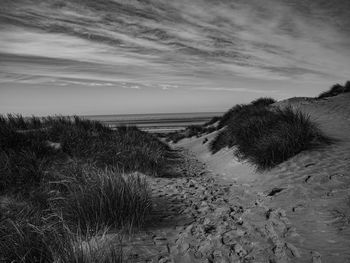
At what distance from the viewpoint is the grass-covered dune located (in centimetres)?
229

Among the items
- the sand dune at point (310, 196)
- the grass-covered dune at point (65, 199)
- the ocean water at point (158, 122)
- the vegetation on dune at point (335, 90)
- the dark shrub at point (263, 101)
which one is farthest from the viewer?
the ocean water at point (158, 122)

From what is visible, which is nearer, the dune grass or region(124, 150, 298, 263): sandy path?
region(124, 150, 298, 263): sandy path

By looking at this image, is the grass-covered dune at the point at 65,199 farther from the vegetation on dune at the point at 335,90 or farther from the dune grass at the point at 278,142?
the vegetation on dune at the point at 335,90


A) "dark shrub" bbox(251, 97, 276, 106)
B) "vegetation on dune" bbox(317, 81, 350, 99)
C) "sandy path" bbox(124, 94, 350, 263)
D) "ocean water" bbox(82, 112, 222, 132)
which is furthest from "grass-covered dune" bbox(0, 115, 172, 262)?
"vegetation on dune" bbox(317, 81, 350, 99)

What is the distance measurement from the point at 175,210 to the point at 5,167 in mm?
3247

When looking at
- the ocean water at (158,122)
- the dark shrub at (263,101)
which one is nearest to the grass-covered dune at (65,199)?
the ocean water at (158,122)

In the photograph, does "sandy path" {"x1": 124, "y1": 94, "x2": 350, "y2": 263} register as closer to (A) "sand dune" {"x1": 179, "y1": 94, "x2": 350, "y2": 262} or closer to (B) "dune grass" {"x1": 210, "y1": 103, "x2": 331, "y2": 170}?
(A) "sand dune" {"x1": 179, "y1": 94, "x2": 350, "y2": 262}

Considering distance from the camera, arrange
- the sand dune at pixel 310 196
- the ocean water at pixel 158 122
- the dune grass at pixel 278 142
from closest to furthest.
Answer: the sand dune at pixel 310 196, the dune grass at pixel 278 142, the ocean water at pixel 158 122

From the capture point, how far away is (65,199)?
360 centimetres

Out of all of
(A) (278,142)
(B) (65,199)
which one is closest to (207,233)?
(B) (65,199)

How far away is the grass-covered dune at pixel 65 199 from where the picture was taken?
2.29m

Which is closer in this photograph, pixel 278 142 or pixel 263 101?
pixel 278 142

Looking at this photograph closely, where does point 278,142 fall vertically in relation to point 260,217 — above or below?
above

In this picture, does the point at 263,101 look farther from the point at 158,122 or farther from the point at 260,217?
the point at 158,122
